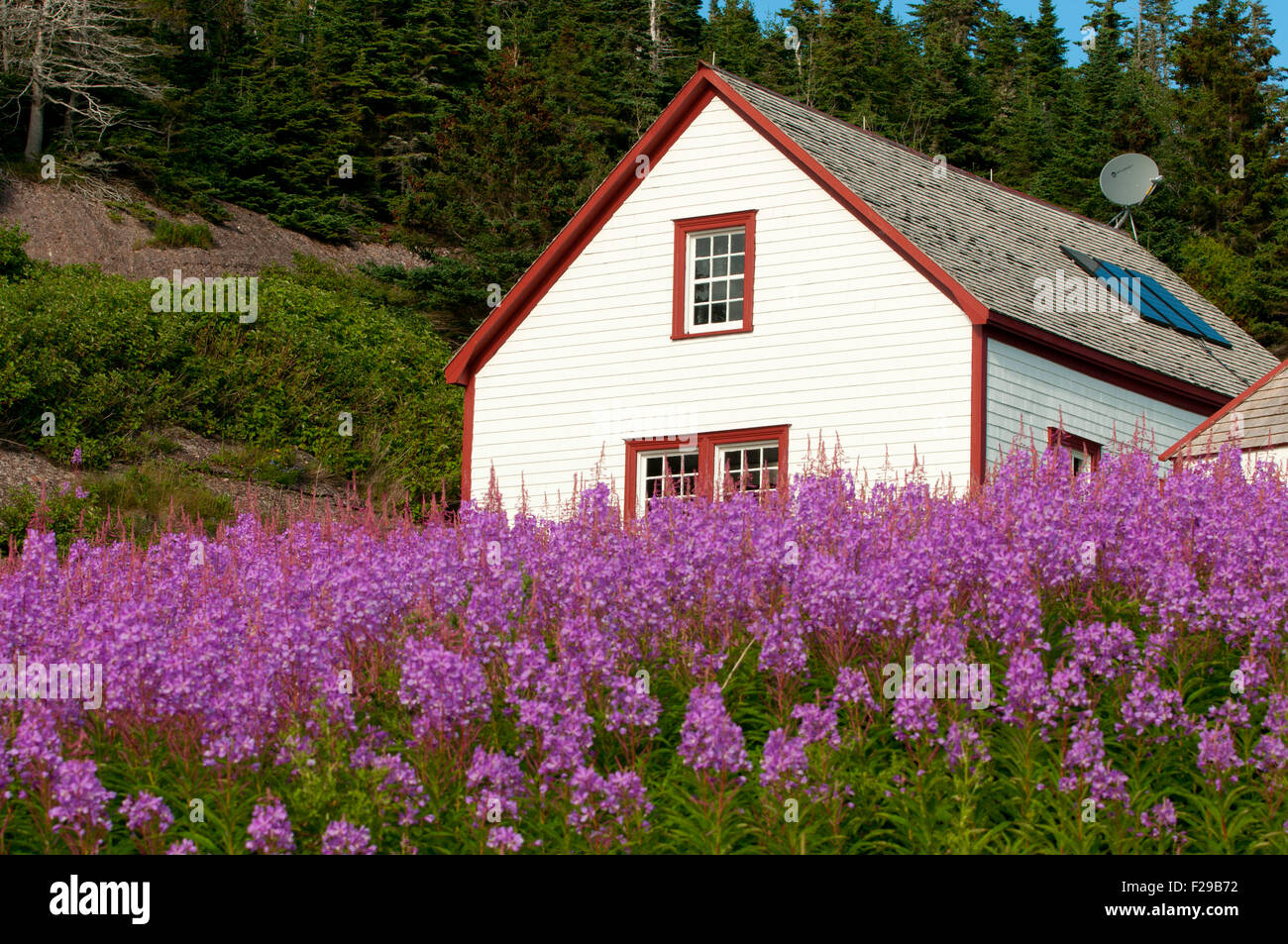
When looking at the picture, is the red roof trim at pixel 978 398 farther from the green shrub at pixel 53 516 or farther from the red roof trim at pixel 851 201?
the green shrub at pixel 53 516

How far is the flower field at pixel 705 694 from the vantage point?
720 centimetres

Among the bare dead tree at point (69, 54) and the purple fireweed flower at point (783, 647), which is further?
the bare dead tree at point (69, 54)

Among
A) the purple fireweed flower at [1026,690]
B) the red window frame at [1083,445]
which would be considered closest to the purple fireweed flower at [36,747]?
the purple fireweed flower at [1026,690]

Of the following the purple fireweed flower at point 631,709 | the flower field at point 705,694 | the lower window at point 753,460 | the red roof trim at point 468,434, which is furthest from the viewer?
the red roof trim at point 468,434

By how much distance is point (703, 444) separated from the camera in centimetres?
1948

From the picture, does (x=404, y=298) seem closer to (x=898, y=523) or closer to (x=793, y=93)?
(x=793, y=93)

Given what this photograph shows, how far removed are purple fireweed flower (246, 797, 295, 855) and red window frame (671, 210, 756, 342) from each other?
1334 cm

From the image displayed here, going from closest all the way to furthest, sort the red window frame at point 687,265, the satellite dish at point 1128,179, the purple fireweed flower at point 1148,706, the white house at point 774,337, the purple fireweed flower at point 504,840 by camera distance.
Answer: the purple fireweed flower at point 504,840
the purple fireweed flower at point 1148,706
the white house at point 774,337
the red window frame at point 687,265
the satellite dish at point 1128,179

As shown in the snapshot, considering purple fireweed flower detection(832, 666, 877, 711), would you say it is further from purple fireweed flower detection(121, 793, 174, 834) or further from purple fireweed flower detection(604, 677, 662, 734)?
purple fireweed flower detection(121, 793, 174, 834)

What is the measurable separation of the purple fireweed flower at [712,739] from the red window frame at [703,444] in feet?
37.3

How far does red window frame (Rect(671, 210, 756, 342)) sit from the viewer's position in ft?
64.2
